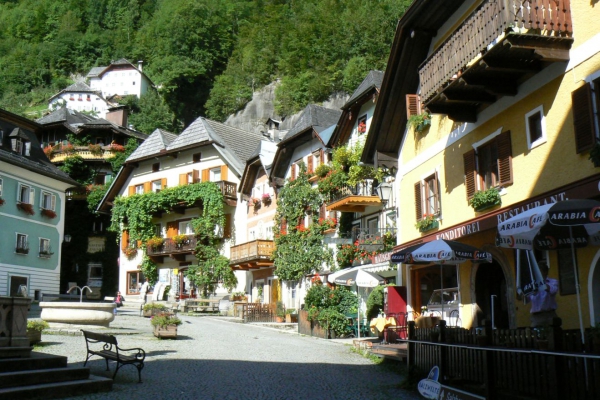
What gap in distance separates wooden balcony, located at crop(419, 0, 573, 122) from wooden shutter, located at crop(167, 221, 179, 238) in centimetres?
3176

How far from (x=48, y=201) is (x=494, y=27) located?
3375 cm

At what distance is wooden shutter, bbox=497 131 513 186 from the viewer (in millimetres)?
15616

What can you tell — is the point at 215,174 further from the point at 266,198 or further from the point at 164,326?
the point at 164,326

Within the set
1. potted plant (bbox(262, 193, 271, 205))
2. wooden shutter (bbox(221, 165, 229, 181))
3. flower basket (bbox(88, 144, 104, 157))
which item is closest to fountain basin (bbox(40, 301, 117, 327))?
potted plant (bbox(262, 193, 271, 205))

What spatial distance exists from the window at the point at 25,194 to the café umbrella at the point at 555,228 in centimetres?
3299

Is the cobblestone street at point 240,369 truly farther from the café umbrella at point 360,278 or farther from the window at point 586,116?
the window at point 586,116

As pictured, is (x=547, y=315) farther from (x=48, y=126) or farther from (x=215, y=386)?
(x=48, y=126)

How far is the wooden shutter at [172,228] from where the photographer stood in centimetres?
4669

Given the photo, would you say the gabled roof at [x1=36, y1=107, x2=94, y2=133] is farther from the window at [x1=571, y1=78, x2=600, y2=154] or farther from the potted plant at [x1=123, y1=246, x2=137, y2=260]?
the window at [x1=571, y1=78, x2=600, y2=154]

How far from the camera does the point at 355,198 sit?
2806 cm

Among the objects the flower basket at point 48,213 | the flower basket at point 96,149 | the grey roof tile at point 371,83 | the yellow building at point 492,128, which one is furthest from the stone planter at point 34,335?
the flower basket at point 96,149

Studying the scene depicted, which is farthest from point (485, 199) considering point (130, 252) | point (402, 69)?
point (130, 252)

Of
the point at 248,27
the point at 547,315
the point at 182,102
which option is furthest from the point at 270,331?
the point at 248,27

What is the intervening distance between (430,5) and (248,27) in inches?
2889
